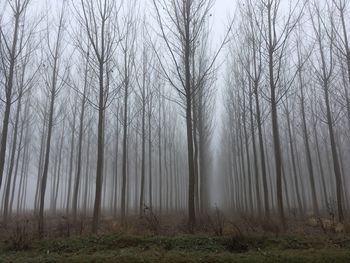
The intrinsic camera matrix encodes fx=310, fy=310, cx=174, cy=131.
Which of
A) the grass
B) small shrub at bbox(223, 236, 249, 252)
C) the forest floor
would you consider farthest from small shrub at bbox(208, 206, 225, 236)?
small shrub at bbox(223, 236, 249, 252)

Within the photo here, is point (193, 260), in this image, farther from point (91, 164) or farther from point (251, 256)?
point (91, 164)

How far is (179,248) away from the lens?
5.14 metres

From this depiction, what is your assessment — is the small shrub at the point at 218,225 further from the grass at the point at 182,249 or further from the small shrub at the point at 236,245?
the small shrub at the point at 236,245

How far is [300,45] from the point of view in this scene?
1178 cm

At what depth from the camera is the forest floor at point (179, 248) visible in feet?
14.4

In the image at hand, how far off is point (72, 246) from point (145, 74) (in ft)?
27.8

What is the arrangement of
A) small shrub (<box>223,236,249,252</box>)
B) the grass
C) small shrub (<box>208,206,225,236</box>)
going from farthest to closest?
small shrub (<box>208,206,225,236</box>)
small shrub (<box>223,236,249,252</box>)
the grass

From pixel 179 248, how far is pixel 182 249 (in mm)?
65

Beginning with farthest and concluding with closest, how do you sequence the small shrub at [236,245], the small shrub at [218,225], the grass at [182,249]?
the small shrub at [218,225], the small shrub at [236,245], the grass at [182,249]

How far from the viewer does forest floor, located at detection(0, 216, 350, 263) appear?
439 cm

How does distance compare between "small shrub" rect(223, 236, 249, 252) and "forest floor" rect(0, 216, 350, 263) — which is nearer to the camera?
"forest floor" rect(0, 216, 350, 263)

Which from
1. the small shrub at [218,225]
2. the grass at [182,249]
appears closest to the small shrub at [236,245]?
the grass at [182,249]

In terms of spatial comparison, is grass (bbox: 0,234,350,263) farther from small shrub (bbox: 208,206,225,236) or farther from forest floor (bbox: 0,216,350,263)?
small shrub (bbox: 208,206,225,236)

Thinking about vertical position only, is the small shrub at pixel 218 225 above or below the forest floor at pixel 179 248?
above
